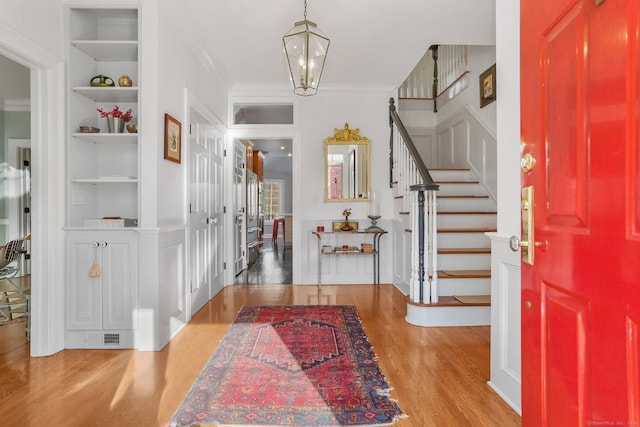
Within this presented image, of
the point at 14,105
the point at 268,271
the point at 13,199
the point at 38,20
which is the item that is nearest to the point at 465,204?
the point at 268,271

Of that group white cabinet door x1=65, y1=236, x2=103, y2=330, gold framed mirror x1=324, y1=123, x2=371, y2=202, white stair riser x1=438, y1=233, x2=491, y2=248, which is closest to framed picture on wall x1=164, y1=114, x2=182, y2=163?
white cabinet door x1=65, y1=236, x2=103, y2=330

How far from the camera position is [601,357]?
78 centimetres

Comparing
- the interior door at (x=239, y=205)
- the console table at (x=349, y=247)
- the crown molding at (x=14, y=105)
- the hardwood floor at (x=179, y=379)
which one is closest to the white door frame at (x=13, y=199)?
the crown molding at (x=14, y=105)

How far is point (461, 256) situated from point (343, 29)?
2.53 metres

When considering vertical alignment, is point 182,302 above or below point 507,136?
below

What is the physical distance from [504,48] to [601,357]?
5.42ft

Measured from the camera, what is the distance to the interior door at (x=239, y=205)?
5035 millimetres

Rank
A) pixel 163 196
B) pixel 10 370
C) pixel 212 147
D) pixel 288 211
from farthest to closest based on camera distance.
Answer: pixel 288 211, pixel 212 147, pixel 163 196, pixel 10 370

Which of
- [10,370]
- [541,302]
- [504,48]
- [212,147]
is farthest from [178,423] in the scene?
[212,147]

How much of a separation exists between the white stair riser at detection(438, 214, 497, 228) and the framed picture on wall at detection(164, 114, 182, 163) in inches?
113

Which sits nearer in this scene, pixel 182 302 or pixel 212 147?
pixel 182 302

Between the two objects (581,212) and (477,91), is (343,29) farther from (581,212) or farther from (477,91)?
(581,212)

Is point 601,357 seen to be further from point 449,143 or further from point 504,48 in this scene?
point 449,143

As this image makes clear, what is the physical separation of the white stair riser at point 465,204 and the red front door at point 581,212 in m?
3.41
